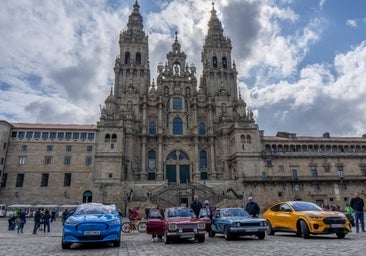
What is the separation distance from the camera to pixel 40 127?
47.1 meters

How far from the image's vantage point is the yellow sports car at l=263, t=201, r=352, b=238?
1245 centimetres

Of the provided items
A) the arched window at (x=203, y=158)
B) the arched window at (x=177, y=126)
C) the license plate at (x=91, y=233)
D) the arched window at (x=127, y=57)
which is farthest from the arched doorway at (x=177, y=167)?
the license plate at (x=91, y=233)

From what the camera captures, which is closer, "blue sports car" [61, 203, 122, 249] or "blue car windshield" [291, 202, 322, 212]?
"blue sports car" [61, 203, 122, 249]

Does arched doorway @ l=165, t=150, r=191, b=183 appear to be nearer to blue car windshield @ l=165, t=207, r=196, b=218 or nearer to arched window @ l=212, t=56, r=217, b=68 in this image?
arched window @ l=212, t=56, r=217, b=68

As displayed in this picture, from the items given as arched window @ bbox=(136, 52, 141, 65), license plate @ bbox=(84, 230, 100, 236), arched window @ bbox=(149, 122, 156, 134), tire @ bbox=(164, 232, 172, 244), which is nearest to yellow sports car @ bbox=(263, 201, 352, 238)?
tire @ bbox=(164, 232, 172, 244)

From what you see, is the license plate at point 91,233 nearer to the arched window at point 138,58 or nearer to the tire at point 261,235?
the tire at point 261,235

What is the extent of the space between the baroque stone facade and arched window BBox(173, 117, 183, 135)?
204 millimetres

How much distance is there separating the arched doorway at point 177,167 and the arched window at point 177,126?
162 inches

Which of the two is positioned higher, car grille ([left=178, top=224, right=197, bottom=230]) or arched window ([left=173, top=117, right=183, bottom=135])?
arched window ([left=173, top=117, right=183, bottom=135])

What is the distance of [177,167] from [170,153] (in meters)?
3.09

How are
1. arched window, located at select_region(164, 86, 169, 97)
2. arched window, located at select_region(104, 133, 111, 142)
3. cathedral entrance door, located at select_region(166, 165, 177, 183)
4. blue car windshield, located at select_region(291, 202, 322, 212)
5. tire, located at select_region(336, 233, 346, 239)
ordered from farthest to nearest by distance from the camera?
arched window, located at select_region(164, 86, 169, 97) → cathedral entrance door, located at select_region(166, 165, 177, 183) → arched window, located at select_region(104, 133, 111, 142) → blue car windshield, located at select_region(291, 202, 322, 212) → tire, located at select_region(336, 233, 346, 239)

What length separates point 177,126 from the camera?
56531 millimetres

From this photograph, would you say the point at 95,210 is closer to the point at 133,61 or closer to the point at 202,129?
the point at 202,129

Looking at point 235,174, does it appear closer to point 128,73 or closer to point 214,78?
point 214,78
